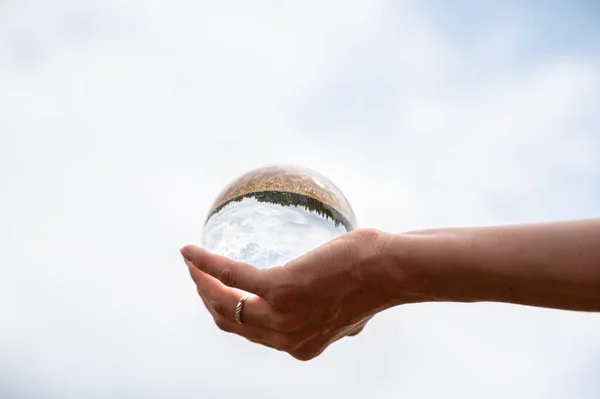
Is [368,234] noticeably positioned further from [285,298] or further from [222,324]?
[222,324]

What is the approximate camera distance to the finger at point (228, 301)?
4234 millimetres

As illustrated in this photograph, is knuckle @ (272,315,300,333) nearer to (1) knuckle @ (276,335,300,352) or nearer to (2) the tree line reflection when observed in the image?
(1) knuckle @ (276,335,300,352)

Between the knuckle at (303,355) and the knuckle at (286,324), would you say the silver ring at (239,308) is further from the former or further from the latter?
the knuckle at (303,355)

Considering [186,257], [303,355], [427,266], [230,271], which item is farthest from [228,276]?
[427,266]

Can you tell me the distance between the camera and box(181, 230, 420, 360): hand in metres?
3.90

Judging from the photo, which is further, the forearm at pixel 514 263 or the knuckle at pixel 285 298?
the knuckle at pixel 285 298

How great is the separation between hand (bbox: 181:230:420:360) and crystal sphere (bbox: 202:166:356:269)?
12.3 inches

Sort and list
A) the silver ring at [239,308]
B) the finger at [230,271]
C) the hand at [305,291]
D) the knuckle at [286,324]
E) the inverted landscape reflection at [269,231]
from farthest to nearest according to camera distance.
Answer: the inverted landscape reflection at [269,231] < the silver ring at [239,308] < the knuckle at [286,324] < the finger at [230,271] < the hand at [305,291]

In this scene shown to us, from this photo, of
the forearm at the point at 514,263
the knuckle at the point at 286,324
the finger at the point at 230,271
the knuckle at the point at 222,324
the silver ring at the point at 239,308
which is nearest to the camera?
the forearm at the point at 514,263

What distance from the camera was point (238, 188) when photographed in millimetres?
4758

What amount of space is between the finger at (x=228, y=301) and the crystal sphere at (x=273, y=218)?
240mm

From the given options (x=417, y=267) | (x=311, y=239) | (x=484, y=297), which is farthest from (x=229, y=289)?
(x=484, y=297)

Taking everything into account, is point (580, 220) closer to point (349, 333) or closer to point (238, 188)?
point (349, 333)

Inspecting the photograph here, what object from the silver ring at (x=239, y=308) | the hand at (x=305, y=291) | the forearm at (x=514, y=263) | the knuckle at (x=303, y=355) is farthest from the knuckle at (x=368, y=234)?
the knuckle at (x=303, y=355)
